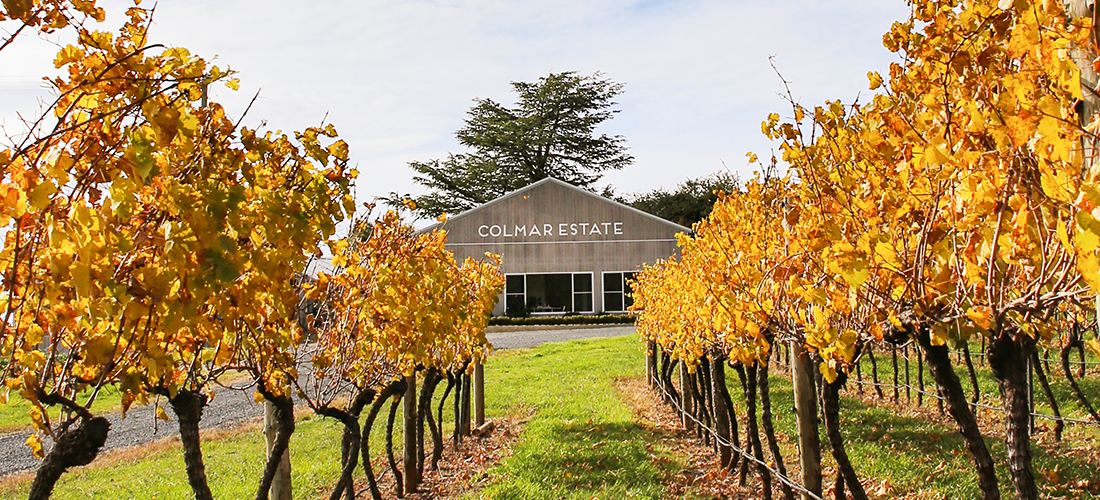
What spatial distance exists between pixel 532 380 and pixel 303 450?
18.9ft

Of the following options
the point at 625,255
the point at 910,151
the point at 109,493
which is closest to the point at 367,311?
the point at 910,151

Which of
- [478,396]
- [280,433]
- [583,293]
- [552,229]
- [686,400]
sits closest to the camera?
[280,433]

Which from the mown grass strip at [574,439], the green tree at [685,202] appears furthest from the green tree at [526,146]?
the mown grass strip at [574,439]

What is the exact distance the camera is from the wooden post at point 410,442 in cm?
A: 666

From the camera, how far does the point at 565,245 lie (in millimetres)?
29578

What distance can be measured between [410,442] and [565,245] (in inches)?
910

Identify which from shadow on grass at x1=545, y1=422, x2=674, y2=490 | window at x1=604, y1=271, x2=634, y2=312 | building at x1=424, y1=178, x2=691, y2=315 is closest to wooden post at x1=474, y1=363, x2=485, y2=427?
shadow on grass at x1=545, y1=422, x2=674, y2=490

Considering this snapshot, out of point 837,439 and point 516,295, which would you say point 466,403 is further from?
point 516,295

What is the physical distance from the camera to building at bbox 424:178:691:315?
29.4 meters

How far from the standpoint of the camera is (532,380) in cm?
1434

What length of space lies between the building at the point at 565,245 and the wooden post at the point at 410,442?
22.4 meters

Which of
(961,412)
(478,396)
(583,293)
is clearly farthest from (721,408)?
(583,293)

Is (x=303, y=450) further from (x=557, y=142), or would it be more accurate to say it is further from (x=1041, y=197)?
(x=557, y=142)

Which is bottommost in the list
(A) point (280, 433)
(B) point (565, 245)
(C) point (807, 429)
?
(C) point (807, 429)
